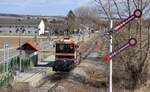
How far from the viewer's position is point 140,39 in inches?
1175

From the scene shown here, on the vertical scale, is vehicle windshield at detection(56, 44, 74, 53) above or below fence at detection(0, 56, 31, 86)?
above

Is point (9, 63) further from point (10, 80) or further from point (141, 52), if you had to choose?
point (141, 52)

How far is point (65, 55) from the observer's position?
4206 centimetres

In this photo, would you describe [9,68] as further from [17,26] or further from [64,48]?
[17,26]

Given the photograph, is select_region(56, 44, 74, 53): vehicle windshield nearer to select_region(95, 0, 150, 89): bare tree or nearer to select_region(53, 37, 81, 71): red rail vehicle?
select_region(53, 37, 81, 71): red rail vehicle

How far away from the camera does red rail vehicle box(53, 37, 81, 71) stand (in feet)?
136

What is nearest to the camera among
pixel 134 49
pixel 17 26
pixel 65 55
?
pixel 134 49

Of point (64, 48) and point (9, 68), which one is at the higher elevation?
point (64, 48)

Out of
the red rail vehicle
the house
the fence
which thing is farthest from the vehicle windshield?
the house

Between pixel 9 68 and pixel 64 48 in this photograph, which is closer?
pixel 9 68

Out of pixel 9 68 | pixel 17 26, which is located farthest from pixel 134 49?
pixel 17 26

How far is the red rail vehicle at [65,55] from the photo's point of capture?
4156 cm

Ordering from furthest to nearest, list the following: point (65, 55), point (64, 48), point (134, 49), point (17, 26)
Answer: point (17, 26), point (64, 48), point (65, 55), point (134, 49)

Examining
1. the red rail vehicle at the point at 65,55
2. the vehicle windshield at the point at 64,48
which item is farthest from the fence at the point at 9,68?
the vehicle windshield at the point at 64,48
